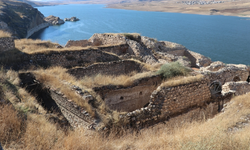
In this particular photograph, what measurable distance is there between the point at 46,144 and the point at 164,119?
527cm

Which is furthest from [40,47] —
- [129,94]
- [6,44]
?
[129,94]

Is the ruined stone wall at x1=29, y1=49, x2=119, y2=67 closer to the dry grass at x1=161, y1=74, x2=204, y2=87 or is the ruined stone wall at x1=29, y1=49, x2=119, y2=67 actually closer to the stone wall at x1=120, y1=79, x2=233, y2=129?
the dry grass at x1=161, y1=74, x2=204, y2=87

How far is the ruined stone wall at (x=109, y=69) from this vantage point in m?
12.5

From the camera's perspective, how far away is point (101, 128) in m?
6.30

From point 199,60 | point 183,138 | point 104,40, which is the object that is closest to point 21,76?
point 183,138

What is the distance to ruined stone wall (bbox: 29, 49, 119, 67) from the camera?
1294 centimetres

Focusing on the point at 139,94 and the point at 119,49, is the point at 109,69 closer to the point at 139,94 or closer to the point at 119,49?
the point at 139,94

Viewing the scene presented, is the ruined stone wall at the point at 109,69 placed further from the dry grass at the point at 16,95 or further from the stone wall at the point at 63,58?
the dry grass at the point at 16,95

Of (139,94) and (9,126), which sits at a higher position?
(9,126)

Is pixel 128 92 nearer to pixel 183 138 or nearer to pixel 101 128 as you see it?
pixel 101 128

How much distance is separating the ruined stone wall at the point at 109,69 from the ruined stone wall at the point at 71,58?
1264 mm

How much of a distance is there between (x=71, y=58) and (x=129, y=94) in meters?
6.32

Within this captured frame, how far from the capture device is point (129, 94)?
386 inches

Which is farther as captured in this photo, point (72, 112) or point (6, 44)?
point (6, 44)
